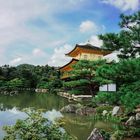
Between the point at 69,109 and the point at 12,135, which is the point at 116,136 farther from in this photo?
the point at 69,109

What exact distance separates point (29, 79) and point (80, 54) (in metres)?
14.6

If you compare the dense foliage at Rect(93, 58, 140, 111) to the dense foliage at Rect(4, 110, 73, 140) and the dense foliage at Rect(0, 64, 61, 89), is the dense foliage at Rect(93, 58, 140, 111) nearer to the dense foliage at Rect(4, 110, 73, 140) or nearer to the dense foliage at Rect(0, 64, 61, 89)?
the dense foliage at Rect(4, 110, 73, 140)

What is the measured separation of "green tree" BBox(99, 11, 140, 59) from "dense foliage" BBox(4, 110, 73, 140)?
9.60 feet

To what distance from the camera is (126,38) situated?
21.5 feet

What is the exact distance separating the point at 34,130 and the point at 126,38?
331cm

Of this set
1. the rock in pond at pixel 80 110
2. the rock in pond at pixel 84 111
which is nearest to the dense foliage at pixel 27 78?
the rock in pond at pixel 80 110

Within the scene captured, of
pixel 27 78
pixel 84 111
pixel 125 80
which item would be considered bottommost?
pixel 84 111

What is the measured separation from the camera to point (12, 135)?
4402 mm

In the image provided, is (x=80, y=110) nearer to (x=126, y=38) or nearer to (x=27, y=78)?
(x=126, y=38)

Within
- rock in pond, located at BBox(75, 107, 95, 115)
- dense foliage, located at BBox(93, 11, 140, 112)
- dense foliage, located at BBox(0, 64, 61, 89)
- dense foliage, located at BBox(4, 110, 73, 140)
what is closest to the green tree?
dense foliage, located at BBox(93, 11, 140, 112)

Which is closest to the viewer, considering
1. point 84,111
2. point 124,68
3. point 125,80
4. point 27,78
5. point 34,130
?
point 34,130

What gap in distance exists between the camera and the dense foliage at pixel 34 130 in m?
4.37

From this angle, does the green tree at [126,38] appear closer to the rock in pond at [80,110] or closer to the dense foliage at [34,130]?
the dense foliage at [34,130]

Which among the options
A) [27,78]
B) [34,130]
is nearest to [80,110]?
[34,130]
